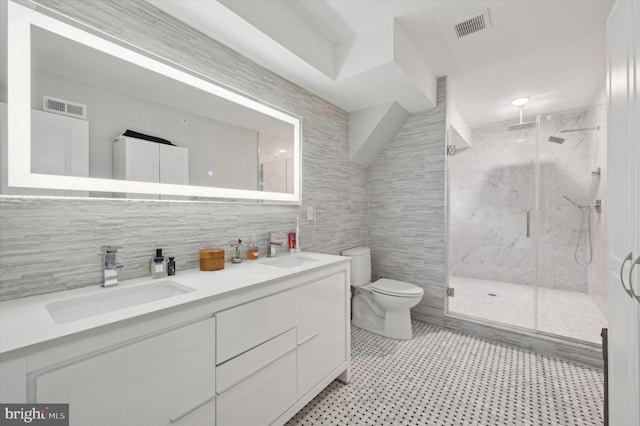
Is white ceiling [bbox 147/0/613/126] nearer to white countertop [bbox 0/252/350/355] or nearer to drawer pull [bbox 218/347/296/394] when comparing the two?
white countertop [bbox 0/252/350/355]

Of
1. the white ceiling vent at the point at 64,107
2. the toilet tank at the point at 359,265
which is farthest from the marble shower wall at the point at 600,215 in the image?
the white ceiling vent at the point at 64,107

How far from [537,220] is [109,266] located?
10.4ft

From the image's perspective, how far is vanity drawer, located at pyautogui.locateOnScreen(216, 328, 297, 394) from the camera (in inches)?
41.0

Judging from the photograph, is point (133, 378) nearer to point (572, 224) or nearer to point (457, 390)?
point (457, 390)

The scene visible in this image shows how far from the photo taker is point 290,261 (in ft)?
6.22

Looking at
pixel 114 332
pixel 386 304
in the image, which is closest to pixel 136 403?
pixel 114 332

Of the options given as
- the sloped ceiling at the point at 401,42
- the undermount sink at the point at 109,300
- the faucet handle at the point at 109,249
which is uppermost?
the sloped ceiling at the point at 401,42

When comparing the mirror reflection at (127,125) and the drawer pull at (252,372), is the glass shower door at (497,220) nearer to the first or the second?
the drawer pull at (252,372)

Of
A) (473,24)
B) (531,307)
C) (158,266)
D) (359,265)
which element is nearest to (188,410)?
(158,266)

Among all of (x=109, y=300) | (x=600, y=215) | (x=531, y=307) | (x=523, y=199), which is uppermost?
(x=523, y=199)

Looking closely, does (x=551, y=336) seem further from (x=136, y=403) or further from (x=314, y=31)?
(x=314, y=31)

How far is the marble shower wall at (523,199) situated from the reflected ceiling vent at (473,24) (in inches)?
40.3

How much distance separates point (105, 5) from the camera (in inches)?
46.3

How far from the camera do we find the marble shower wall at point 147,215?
3.23 feet
